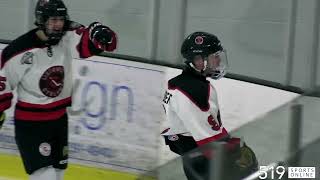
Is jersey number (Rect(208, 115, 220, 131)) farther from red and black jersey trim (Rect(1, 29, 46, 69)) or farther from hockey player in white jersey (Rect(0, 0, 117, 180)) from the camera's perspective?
red and black jersey trim (Rect(1, 29, 46, 69))

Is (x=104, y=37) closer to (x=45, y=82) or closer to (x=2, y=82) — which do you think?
(x=45, y=82)

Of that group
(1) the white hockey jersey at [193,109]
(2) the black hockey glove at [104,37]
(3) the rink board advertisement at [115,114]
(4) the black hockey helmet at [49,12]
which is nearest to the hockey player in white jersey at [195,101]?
(1) the white hockey jersey at [193,109]

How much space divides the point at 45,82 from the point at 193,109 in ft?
3.82

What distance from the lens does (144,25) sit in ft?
14.2

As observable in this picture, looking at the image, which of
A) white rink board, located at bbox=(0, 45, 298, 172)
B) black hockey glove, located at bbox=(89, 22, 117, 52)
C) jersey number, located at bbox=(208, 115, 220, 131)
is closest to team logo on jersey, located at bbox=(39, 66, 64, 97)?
black hockey glove, located at bbox=(89, 22, 117, 52)

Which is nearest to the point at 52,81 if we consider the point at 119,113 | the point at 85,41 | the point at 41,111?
the point at 41,111

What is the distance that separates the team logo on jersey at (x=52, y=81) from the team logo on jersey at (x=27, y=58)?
0.10m

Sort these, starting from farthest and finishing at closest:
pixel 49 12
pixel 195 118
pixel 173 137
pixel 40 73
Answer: pixel 40 73 → pixel 49 12 → pixel 173 137 → pixel 195 118

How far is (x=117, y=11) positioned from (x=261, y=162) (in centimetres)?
291

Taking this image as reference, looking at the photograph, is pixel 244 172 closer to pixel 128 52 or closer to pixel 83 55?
pixel 83 55

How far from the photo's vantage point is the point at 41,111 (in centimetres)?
354

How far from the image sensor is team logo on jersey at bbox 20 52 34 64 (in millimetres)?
3494

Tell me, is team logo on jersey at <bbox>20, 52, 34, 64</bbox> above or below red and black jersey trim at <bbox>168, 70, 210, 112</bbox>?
below

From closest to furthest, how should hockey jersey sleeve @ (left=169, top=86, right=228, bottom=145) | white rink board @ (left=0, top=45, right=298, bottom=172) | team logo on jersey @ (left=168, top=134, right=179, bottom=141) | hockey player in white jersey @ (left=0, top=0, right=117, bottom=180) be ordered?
hockey jersey sleeve @ (left=169, top=86, right=228, bottom=145) < team logo on jersey @ (left=168, top=134, right=179, bottom=141) < hockey player in white jersey @ (left=0, top=0, right=117, bottom=180) < white rink board @ (left=0, top=45, right=298, bottom=172)
